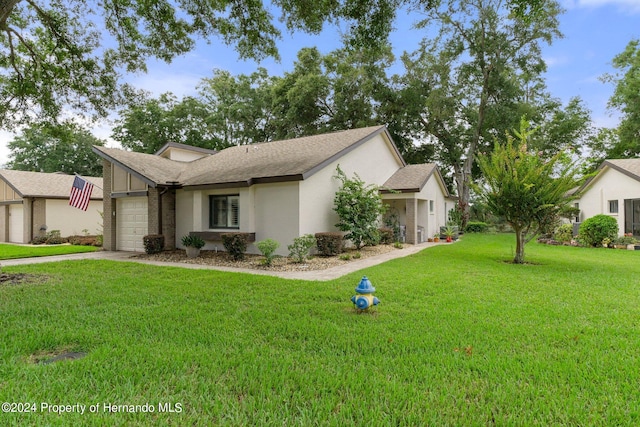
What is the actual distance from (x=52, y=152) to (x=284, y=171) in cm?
4449

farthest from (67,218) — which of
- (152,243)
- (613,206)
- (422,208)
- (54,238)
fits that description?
(613,206)

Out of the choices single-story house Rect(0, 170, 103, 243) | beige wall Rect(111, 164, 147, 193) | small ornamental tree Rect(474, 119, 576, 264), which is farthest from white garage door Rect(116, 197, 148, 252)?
small ornamental tree Rect(474, 119, 576, 264)

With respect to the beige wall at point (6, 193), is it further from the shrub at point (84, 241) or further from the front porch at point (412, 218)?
the front porch at point (412, 218)

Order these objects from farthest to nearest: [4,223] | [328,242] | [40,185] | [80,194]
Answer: [4,223] → [40,185] → [80,194] → [328,242]

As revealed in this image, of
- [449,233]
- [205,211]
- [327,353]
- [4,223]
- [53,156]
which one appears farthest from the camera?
[53,156]

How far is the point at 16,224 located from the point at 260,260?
19102mm

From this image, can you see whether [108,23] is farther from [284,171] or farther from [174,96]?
[174,96]

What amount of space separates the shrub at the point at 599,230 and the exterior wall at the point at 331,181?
9.59 metres

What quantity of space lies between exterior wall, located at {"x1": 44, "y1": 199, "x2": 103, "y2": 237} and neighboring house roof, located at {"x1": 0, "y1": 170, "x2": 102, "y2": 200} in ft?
1.61

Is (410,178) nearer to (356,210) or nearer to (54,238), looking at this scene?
(356,210)

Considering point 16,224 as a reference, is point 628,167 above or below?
above

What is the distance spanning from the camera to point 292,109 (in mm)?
28391

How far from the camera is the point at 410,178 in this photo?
1714cm

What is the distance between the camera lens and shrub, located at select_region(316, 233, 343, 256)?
39.1 ft
